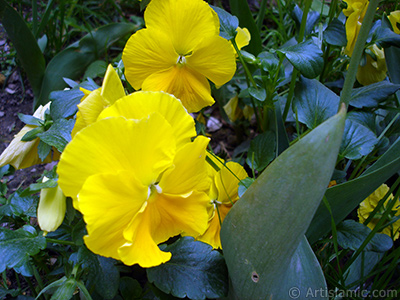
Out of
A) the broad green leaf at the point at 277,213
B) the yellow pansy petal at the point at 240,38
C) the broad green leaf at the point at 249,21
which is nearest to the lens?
the broad green leaf at the point at 277,213

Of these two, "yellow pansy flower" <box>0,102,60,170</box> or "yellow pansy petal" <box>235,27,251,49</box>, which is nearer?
"yellow pansy flower" <box>0,102,60,170</box>

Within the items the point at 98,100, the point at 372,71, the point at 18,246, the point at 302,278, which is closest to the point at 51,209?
the point at 18,246

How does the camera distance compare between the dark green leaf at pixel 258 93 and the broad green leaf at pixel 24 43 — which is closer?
the dark green leaf at pixel 258 93

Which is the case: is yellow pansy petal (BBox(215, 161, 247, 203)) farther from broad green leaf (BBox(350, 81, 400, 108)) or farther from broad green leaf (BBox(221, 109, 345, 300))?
broad green leaf (BBox(350, 81, 400, 108))

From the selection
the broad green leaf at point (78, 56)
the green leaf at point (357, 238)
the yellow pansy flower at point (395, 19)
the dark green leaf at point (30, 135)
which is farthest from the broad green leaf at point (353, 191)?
the broad green leaf at point (78, 56)

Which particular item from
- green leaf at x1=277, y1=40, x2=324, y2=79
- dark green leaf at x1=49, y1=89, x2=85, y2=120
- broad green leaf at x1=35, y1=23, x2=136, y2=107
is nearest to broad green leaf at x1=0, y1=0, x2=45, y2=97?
broad green leaf at x1=35, y1=23, x2=136, y2=107

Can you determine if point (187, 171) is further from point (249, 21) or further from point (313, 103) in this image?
point (249, 21)

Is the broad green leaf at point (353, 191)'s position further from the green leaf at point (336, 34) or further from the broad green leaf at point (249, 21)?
the broad green leaf at point (249, 21)

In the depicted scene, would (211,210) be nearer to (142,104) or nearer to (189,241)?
(189,241)
